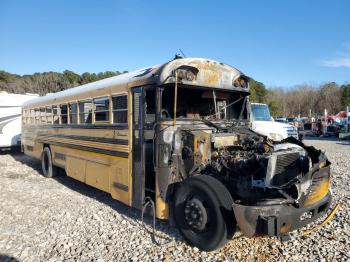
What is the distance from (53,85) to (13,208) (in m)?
33.1

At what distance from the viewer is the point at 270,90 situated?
5781 cm

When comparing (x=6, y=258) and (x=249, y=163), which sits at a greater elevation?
(x=249, y=163)

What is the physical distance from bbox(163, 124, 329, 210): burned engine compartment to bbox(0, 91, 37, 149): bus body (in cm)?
1342

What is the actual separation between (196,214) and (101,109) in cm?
302

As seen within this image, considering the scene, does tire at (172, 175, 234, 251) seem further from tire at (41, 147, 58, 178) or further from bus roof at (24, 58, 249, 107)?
tire at (41, 147, 58, 178)

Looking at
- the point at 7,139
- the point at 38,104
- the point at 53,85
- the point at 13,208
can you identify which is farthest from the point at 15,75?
the point at 13,208

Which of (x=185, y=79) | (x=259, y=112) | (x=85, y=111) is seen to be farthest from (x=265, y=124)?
(x=185, y=79)

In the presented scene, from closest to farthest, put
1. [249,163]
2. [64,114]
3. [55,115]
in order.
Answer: [249,163] → [64,114] → [55,115]

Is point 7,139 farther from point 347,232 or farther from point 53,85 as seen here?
point 53,85

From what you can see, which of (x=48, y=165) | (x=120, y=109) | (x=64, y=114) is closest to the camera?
(x=120, y=109)

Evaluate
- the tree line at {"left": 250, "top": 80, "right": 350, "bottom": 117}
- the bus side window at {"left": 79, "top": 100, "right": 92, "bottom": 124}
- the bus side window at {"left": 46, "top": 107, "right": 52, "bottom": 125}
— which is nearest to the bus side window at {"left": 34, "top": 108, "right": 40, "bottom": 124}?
the bus side window at {"left": 46, "top": 107, "right": 52, "bottom": 125}

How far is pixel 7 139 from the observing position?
51.6 feet

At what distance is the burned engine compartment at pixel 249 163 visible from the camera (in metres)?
3.97

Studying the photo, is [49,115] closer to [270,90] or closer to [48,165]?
[48,165]
